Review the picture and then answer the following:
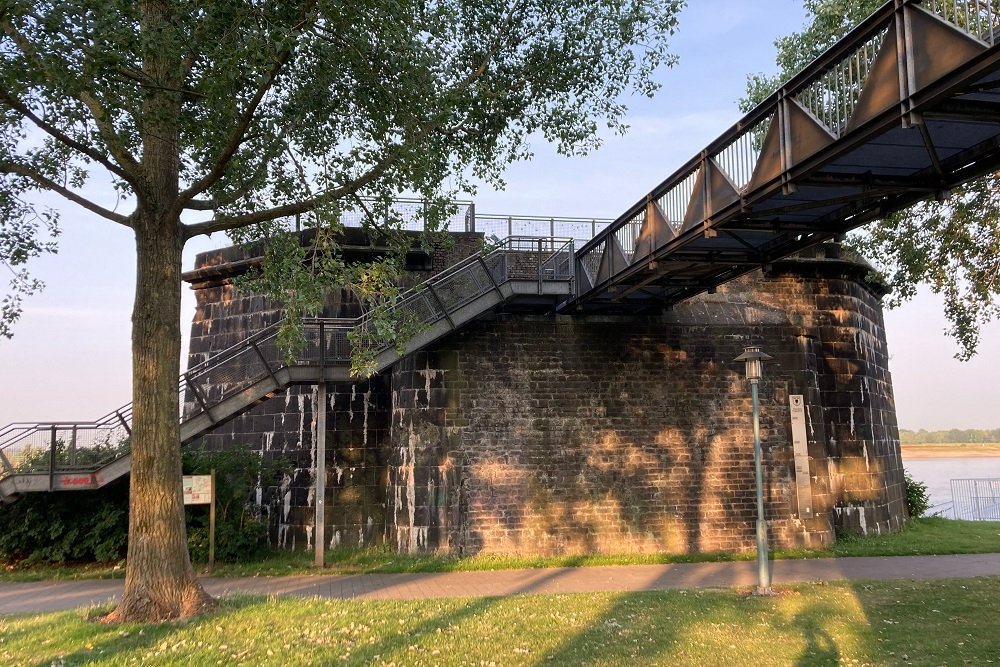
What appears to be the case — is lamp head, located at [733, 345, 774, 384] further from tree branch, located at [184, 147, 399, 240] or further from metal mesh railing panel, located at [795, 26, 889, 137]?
tree branch, located at [184, 147, 399, 240]

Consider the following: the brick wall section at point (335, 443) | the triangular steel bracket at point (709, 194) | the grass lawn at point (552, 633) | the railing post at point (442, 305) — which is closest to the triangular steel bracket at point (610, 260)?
the triangular steel bracket at point (709, 194)

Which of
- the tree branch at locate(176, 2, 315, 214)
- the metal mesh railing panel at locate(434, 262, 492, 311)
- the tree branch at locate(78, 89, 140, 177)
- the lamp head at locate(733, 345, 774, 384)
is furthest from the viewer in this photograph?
the metal mesh railing panel at locate(434, 262, 492, 311)

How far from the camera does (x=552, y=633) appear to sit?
808 cm

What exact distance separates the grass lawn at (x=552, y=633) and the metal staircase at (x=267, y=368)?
4.20 meters

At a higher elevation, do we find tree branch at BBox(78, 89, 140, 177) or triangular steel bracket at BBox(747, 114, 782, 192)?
tree branch at BBox(78, 89, 140, 177)

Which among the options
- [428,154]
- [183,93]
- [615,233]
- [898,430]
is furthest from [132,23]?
[898,430]

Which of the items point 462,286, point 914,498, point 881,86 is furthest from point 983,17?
point 914,498

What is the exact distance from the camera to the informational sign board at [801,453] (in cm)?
1548

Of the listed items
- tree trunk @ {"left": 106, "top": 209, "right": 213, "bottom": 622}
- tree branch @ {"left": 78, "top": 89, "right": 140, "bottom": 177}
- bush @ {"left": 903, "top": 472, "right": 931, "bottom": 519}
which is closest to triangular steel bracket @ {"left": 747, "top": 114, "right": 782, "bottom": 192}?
tree trunk @ {"left": 106, "top": 209, "right": 213, "bottom": 622}

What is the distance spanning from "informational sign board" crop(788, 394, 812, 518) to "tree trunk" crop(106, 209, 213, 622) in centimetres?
1194

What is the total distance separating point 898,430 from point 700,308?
7697 millimetres

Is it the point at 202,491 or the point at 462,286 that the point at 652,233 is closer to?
the point at 462,286

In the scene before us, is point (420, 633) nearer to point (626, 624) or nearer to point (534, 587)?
point (626, 624)

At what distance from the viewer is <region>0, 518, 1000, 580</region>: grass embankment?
1274cm
